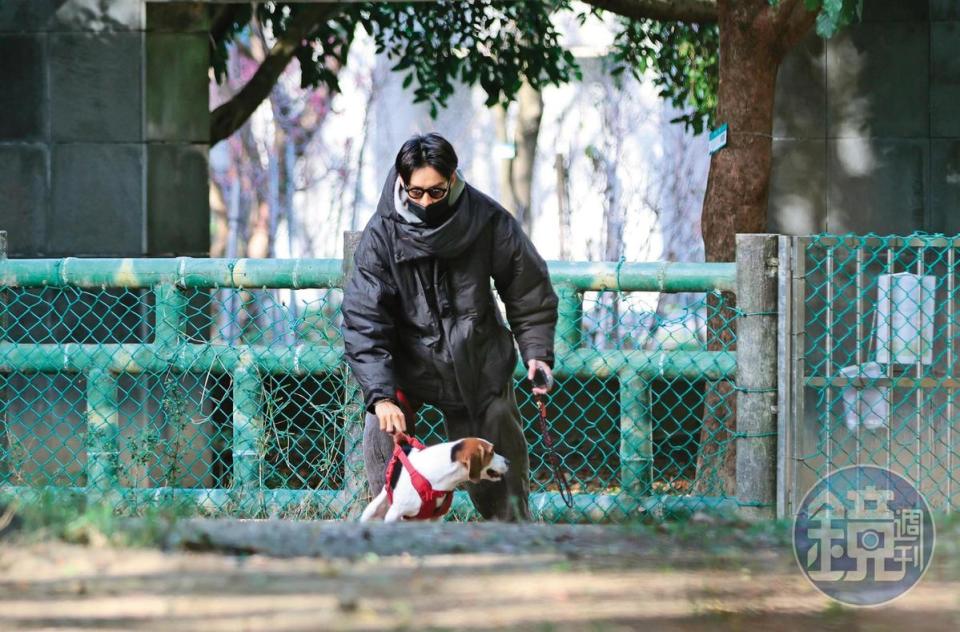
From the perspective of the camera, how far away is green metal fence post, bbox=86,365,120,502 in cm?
642

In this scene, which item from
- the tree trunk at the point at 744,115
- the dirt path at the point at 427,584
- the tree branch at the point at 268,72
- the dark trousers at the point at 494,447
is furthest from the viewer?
the tree branch at the point at 268,72

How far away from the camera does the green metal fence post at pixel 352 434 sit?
19.5 ft

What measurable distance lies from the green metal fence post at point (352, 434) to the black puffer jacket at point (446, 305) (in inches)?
31.7

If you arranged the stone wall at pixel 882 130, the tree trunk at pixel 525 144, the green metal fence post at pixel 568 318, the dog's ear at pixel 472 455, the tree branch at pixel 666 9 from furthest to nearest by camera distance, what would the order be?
the tree trunk at pixel 525 144
the tree branch at pixel 666 9
the stone wall at pixel 882 130
the green metal fence post at pixel 568 318
the dog's ear at pixel 472 455

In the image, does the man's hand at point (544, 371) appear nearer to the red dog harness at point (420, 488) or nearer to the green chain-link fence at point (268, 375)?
the red dog harness at point (420, 488)

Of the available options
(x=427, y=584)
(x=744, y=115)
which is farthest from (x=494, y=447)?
(x=744, y=115)

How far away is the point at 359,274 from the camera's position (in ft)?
16.6

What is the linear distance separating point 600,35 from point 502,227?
57.5 ft

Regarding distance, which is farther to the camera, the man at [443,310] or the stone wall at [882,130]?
the stone wall at [882,130]

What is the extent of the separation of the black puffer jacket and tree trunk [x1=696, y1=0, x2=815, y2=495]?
241cm

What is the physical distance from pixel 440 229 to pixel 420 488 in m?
0.94

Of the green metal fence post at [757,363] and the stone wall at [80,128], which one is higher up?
the stone wall at [80,128]

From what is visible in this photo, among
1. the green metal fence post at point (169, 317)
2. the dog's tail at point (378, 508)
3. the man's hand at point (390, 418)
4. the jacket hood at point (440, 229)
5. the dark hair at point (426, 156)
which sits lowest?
the dog's tail at point (378, 508)

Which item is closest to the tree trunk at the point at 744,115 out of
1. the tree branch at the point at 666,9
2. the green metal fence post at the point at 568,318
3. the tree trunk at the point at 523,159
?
the tree branch at the point at 666,9
